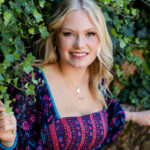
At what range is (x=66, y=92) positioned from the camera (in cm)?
201

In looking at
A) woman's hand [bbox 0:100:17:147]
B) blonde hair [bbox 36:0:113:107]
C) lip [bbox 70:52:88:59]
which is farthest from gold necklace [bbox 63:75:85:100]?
woman's hand [bbox 0:100:17:147]

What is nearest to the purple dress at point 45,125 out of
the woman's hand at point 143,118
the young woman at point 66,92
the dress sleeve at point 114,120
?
the young woman at point 66,92

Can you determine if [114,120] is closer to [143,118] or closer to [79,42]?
[143,118]

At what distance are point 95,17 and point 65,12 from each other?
8.4 inches

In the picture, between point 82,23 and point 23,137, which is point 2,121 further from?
point 82,23

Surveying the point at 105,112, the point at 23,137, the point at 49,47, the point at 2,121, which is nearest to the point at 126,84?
the point at 105,112

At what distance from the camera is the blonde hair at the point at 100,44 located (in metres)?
1.83

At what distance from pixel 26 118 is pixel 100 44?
0.75 m

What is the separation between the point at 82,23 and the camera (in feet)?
5.90

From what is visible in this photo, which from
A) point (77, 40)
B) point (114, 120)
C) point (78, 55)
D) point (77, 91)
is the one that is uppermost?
point (77, 40)

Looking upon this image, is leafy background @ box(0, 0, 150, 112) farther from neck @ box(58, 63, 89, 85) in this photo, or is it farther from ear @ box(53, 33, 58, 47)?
neck @ box(58, 63, 89, 85)

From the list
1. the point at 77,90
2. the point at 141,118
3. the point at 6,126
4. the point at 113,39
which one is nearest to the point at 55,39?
the point at 77,90

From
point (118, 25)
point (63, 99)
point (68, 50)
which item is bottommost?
point (63, 99)

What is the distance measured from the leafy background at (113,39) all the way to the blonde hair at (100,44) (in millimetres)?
85
